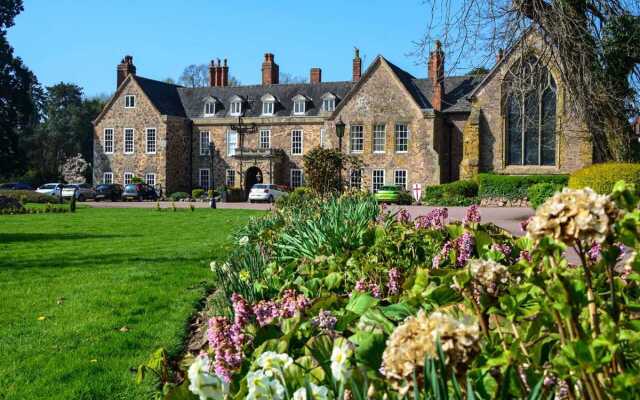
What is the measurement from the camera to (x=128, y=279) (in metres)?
8.65

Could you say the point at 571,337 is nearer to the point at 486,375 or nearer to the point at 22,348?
the point at 486,375

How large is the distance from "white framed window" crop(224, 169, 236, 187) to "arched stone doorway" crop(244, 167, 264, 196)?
1.04 meters

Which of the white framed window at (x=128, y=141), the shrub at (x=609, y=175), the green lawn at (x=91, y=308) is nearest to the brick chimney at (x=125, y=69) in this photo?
the white framed window at (x=128, y=141)

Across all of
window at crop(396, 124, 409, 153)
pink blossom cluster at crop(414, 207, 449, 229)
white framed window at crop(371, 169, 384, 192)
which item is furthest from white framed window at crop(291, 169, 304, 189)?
pink blossom cluster at crop(414, 207, 449, 229)

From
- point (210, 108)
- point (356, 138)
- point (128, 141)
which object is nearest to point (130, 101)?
point (128, 141)

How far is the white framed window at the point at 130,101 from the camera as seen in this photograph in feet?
158

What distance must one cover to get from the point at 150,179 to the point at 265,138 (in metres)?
9.49

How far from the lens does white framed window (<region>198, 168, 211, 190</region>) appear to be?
4884 centimetres

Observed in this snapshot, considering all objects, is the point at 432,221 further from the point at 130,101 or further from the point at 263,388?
the point at 130,101

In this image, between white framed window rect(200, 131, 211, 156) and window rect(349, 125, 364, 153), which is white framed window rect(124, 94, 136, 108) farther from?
window rect(349, 125, 364, 153)

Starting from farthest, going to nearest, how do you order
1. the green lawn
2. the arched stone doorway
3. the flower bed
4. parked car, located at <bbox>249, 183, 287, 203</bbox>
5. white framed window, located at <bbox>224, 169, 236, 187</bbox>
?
1. white framed window, located at <bbox>224, 169, 236, 187</bbox>
2. the arched stone doorway
3. parked car, located at <bbox>249, 183, 287, 203</bbox>
4. the green lawn
5. the flower bed

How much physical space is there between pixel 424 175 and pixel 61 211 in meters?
21.8

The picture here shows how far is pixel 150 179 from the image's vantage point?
48.3m

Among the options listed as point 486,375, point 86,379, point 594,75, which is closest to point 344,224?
point 86,379
